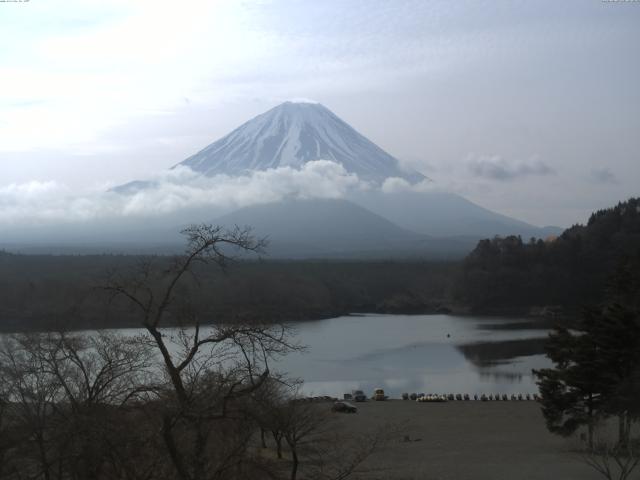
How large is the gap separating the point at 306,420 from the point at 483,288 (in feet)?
99.4

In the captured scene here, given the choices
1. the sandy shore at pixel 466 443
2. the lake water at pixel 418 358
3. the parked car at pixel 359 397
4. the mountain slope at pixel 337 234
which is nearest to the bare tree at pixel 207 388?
the sandy shore at pixel 466 443

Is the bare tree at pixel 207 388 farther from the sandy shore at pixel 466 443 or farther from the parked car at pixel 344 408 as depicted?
the parked car at pixel 344 408

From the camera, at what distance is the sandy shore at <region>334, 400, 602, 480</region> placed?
323 inches

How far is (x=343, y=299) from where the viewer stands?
Answer: 3850cm

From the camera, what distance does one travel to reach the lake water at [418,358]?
55.7 ft

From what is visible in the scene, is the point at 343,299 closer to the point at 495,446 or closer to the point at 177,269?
the point at 495,446

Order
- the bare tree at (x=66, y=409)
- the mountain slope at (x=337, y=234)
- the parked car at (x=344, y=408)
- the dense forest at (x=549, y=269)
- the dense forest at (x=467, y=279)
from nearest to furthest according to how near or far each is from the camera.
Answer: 1. the bare tree at (x=66, y=409)
2. the parked car at (x=344, y=408)
3. the dense forest at (x=467, y=279)
4. the dense forest at (x=549, y=269)
5. the mountain slope at (x=337, y=234)

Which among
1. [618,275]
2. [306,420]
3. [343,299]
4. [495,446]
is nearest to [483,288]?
[343,299]

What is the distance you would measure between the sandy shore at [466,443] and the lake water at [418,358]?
2.03 m

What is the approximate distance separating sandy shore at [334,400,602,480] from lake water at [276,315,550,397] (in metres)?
2.03

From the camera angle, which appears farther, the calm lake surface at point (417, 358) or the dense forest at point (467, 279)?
the dense forest at point (467, 279)

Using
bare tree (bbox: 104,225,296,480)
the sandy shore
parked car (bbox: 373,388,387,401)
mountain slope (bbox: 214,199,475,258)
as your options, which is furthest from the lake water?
mountain slope (bbox: 214,199,475,258)

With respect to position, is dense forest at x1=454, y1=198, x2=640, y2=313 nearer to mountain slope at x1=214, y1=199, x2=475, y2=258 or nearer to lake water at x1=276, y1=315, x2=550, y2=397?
lake water at x1=276, y1=315, x2=550, y2=397

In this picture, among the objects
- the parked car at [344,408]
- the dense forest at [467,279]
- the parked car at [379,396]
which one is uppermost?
the dense forest at [467,279]
